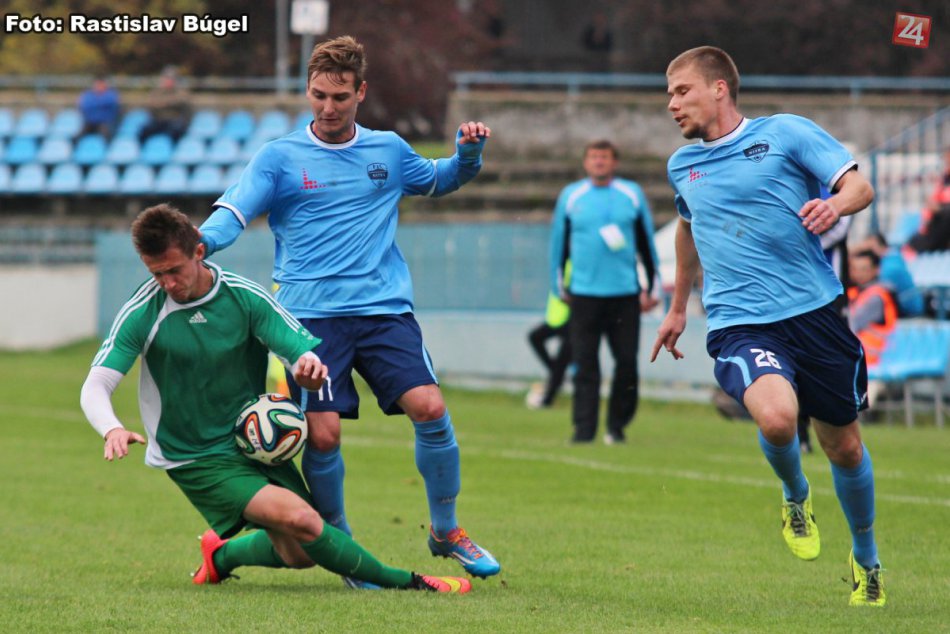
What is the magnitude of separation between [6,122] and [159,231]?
2585cm

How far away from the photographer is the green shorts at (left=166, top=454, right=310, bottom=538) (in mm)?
6988

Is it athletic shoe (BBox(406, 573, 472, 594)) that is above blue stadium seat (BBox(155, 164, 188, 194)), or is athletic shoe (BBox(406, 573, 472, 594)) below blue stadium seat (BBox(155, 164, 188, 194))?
below

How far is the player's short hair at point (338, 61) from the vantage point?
7.38 m

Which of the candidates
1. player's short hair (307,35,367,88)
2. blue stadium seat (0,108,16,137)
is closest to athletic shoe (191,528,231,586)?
player's short hair (307,35,367,88)

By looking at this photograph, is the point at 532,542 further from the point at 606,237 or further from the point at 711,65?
the point at 606,237

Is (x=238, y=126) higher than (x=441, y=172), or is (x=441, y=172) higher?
(x=238, y=126)

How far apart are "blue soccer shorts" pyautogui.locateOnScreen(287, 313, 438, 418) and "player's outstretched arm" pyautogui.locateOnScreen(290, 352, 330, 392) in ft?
2.49

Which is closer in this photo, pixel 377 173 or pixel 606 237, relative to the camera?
pixel 377 173

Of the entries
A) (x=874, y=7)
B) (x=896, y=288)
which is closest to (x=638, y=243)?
(x=896, y=288)

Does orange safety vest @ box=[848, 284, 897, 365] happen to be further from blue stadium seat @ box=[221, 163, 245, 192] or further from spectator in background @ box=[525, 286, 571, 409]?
blue stadium seat @ box=[221, 163, 245, 192]

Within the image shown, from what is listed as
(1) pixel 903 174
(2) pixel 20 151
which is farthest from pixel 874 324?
(2) pixel 20 151

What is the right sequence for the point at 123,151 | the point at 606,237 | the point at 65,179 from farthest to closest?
1. the point at 123,151
2. the point at 65,179
3. the point at 606,237

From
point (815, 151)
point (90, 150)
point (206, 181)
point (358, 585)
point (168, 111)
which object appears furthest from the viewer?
point (168, 111)

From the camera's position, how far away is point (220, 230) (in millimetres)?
7141
